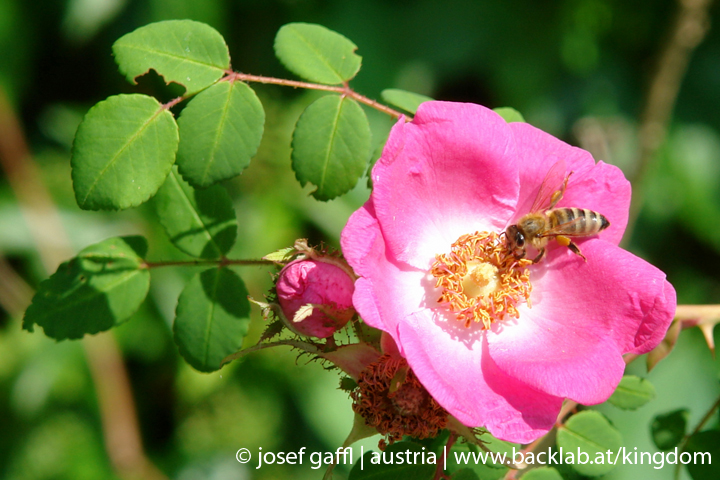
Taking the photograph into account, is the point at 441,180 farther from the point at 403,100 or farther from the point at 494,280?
the point at 494,280

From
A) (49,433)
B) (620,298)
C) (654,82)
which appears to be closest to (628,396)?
(620,298)

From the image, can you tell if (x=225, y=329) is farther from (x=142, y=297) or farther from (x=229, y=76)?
(x=229, y=76)

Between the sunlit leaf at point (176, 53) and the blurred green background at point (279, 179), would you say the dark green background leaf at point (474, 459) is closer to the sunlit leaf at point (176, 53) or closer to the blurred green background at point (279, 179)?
the sunlit leaf at point (176, 53)

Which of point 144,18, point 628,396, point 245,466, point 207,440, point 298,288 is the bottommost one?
point 245,466

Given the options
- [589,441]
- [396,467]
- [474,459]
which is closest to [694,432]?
[589,441]

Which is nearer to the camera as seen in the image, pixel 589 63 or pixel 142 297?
pixel 142 297

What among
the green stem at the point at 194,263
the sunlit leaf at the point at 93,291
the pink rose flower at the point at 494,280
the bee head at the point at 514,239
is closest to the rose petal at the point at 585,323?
the pink rose flower at the point at 494,280
